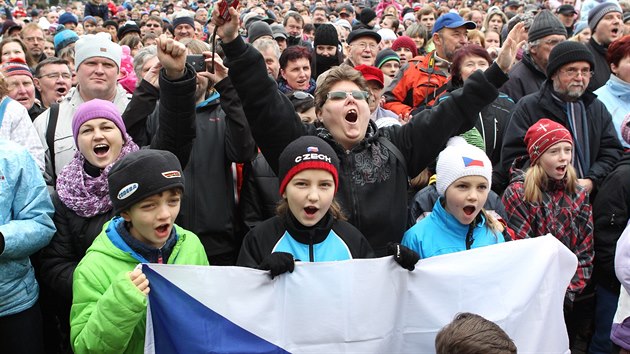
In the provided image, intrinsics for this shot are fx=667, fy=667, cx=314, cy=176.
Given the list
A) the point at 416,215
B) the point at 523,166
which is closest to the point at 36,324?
the point at 416,215

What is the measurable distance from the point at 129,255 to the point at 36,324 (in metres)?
1.09

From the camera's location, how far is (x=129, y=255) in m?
3.09

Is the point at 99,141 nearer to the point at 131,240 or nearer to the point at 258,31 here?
the point at 131,240

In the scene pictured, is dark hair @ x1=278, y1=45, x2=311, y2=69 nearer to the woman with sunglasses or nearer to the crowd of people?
the crowd of people

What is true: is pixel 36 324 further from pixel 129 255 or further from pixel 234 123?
pixel 234 123

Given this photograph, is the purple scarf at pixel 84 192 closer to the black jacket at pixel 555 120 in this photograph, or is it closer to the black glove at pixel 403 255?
the black glove at pixel 403 255

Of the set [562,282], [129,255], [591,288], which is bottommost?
[591,288]

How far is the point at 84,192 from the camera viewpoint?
3.65m

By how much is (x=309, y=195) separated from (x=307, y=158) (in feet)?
0.60

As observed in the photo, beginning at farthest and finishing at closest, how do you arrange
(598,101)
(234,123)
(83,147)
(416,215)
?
(598,101), (416,215), (234,123), (83,147)

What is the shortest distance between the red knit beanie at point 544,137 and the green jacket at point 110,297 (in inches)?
97.3

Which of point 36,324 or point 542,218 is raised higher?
point 542,218

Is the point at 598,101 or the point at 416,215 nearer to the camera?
the point at 416,215

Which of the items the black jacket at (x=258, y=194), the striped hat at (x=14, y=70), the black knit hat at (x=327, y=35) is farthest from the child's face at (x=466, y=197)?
the black knit hat at (x=327, y=35)
